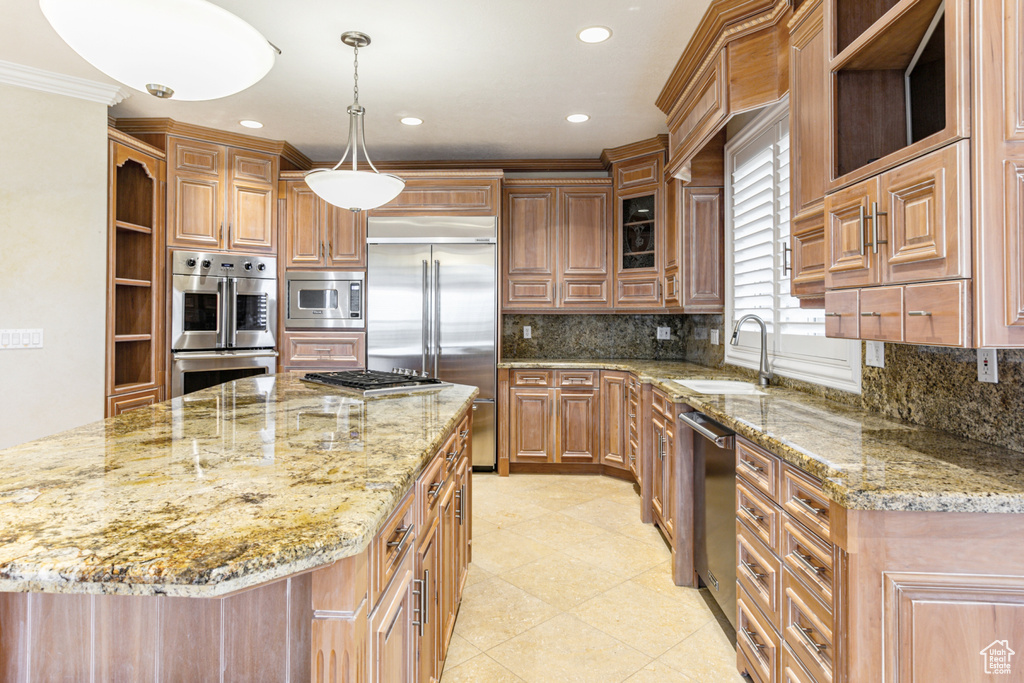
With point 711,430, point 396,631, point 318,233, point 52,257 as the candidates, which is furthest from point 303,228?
point 396,631

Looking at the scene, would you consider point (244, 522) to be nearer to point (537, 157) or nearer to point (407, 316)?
point (407, 316)

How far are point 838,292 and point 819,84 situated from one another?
69cm

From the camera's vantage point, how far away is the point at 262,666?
1.00m

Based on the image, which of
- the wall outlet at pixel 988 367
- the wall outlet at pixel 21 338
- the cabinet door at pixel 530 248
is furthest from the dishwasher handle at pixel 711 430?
the wall outlet at pixel 21 338

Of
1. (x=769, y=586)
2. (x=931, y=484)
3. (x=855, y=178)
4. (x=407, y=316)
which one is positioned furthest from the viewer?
(x=407, y=316)

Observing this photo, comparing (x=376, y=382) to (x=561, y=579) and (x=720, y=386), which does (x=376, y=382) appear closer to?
(x=561, y=579)

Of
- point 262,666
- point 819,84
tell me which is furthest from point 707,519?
point 262,666

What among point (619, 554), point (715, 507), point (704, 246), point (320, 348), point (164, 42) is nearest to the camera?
point (164, 42)

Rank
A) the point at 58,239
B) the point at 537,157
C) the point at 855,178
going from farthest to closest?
the point at 537,157, the point at 58,239, the point at 855,178

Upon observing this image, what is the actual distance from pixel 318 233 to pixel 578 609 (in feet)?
11.2

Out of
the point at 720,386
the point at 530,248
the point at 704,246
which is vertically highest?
the point at 530,248

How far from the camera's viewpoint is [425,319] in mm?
4371

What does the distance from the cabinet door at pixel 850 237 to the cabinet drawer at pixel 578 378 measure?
2693 mm

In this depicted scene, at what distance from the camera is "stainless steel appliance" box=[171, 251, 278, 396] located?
3.98m
